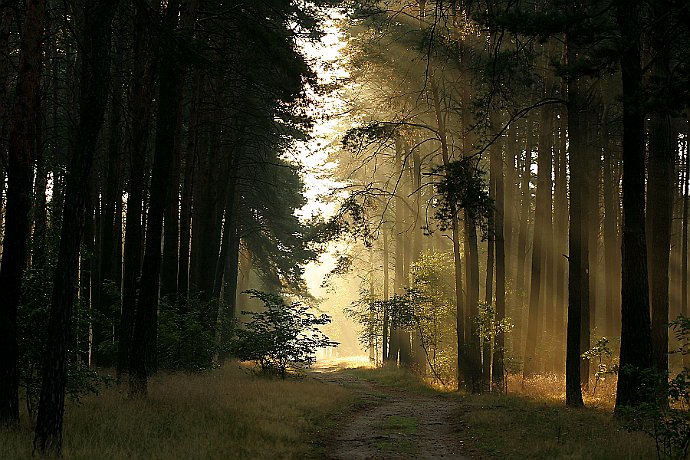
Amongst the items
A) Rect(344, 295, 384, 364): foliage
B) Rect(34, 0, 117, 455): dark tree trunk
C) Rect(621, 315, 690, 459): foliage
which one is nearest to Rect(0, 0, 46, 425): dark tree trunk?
Rect(34, 0, 117, 455): dark tree trunk

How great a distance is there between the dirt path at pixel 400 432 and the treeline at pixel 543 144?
3266 millimetres

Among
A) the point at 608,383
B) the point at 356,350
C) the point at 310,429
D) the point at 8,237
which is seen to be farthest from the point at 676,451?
the point at 356,350

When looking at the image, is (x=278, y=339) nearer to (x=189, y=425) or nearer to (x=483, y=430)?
(x=483, y=430)

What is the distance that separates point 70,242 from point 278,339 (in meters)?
13.4

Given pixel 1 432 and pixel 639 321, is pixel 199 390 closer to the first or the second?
pixel 1 432

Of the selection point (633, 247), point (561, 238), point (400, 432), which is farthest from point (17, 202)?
point (561, 238)

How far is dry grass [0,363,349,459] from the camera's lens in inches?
333

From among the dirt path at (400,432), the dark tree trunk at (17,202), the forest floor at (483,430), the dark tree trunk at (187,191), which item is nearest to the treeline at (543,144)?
the forest floor at (483,430)

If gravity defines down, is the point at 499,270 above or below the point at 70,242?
above

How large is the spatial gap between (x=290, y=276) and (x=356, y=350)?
76652 mm

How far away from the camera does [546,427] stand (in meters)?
12.1

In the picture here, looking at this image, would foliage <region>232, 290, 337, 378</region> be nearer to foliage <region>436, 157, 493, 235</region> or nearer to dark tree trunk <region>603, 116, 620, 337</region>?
foliage <region>436, 157, 493, 235</region>

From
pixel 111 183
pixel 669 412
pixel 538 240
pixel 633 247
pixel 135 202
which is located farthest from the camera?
pixel 538 240

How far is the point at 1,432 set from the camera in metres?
8.55
